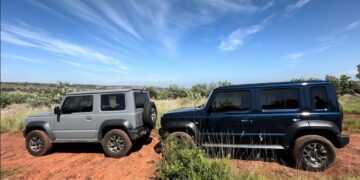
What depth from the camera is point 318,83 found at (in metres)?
5.80

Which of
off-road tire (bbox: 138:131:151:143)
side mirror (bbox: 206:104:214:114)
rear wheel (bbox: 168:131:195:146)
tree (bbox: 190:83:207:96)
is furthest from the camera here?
tree (bbox: 190:83:207:96)

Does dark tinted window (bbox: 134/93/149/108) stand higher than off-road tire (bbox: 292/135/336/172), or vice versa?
dark tinted window (bbox: 134/93/149/108)

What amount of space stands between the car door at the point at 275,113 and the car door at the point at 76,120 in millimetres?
4457

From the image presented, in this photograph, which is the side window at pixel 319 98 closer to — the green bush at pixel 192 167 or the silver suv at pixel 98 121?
the green bush at pixel 192 167

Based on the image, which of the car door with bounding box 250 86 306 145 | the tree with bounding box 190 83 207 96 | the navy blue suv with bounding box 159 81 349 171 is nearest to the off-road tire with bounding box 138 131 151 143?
the navy blue suv with bounding box 159 81 349 171

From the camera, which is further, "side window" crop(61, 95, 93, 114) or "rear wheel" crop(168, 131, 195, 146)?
"side window" crop(61, 95, 93, 114)

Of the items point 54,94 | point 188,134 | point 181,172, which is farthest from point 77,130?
point 54,94

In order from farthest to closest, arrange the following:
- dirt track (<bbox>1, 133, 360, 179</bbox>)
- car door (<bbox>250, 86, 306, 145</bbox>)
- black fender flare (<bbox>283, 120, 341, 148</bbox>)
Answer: car door (<bbox>250, 86, 306, 145</bbox>), dirt track (<bbox>1, 133, 360, 179</bbox>), black fender flare (<bbox>283, 120, 341, 148</bbox>)

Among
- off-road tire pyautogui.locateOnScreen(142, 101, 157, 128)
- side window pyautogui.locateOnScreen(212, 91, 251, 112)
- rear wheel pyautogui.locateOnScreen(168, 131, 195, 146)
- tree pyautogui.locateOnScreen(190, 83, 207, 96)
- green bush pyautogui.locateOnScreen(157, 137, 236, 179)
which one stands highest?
tree pyautogui.locateOnScreen(190, 83, 207, 96)

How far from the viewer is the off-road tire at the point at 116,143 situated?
7324 mm

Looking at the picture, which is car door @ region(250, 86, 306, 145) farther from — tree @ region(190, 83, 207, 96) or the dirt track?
tree @ region(190, 83, 207, 96)

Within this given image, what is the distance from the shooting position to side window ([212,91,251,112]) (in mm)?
6359

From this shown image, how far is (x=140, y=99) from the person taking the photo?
7.90 meters

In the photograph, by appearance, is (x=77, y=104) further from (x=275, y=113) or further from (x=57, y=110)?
(x=275, y=113)
